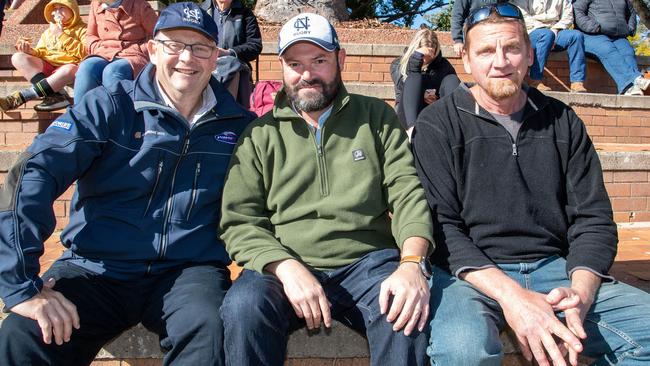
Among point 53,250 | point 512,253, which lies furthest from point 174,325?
point 53,250

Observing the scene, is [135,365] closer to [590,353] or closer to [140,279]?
[140,279]

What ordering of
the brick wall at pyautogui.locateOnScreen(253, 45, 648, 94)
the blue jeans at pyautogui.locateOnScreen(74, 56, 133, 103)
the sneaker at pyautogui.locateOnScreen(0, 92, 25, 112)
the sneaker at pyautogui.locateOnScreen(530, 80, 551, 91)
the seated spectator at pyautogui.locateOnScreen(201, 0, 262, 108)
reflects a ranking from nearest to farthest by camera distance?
the blue jeans at pyautogui.locateOnScreen(74, 56, 133, 103)
the sneaker at pyautogui.locateOnScreen(0, 92, 25, 112)
the seated spectator at pyautogui.locateOnScreen(201, 0, 262, 108)
the sneaker at pyautogui.locateOnScreen(530, 80, 551, 91)
the brick wall at pyautogui.locateOnScreen(253, 45, 648, 94)

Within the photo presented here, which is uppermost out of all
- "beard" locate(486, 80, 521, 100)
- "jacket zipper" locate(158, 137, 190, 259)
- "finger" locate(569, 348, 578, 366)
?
"beard" locate(486, 80, 521, 100)

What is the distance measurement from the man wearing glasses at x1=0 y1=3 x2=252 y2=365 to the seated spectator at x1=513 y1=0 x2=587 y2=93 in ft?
17.8

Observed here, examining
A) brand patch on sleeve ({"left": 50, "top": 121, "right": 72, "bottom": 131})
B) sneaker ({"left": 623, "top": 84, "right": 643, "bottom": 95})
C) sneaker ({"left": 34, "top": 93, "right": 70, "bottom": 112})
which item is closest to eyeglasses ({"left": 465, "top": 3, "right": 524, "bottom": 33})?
brand patch on sleeve ({"left": 50, "top": 121, "right": 72, "bottom": 131})

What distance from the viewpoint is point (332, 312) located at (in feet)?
8.27

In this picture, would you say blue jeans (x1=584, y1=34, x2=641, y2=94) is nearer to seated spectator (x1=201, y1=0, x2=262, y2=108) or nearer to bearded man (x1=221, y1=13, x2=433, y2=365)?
seated spectator (x1=201, y1=0, x2=262, y2=108)

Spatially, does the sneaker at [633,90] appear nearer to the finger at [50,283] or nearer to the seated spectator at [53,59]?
the seated spectator at [53,59]

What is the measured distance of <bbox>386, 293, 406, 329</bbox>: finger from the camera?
2.17 metres

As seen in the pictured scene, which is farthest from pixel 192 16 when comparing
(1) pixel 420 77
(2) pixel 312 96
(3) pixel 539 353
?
(1) pixel 420 77

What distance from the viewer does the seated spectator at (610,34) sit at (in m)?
7.30

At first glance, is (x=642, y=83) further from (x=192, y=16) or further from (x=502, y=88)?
(x=192, y=16)

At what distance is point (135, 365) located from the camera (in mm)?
2625

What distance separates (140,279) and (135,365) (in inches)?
16.8
